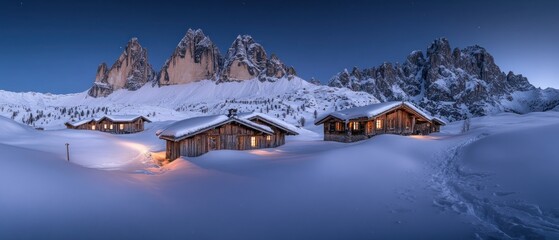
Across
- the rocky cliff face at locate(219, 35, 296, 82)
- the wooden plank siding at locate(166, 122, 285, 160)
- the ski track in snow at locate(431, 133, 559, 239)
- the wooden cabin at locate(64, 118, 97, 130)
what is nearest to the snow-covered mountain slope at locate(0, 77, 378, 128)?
the rocky cliff face at locate(219, 35, 296, 82)

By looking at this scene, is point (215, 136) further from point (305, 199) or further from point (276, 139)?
point (305, 199)

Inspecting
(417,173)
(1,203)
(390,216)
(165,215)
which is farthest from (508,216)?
(1,203)

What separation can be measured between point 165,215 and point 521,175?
12.4 m

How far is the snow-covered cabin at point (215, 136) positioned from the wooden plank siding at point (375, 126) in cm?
1035

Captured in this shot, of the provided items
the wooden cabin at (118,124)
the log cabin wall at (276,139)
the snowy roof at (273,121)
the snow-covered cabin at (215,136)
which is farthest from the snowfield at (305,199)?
the wooden cabin at (118,124)

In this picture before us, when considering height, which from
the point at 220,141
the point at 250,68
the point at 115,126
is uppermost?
the point at 250,68

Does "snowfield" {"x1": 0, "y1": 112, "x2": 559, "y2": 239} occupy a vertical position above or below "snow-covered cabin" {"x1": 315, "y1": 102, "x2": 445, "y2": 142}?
below

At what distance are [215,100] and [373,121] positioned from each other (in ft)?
434

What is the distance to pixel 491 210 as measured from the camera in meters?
8.64

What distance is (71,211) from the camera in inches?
301

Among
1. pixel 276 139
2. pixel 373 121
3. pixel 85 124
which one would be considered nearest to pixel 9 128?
pixel 276 139

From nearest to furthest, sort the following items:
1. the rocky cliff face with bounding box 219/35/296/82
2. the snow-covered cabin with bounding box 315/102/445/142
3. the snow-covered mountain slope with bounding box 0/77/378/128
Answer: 1. the snow-covered cabin with bounding box 315/102/445/142
2. the snow-covered mountain slope with bounding box 0/77/378/128
3. the rocky cliff face with bounding box 219/35/296/82

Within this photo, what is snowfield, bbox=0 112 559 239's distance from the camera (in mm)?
7371

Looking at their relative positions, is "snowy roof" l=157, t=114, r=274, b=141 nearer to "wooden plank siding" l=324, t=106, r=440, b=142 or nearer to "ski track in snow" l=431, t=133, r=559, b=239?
"wooden plank siding" l=324, t=106, r=440, b=142
